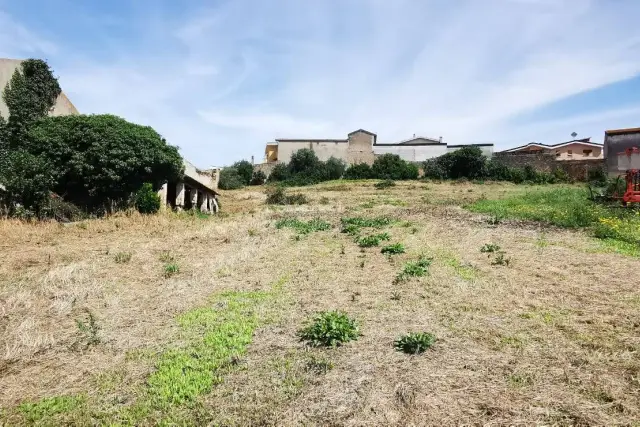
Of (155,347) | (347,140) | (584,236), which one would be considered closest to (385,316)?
(155,347)

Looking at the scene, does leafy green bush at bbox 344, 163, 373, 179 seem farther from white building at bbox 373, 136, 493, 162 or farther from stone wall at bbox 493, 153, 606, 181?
stone wall at bbox 493, 153, 606, 181

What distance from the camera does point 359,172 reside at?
45875mm

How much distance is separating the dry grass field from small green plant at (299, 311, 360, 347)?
0.14 m

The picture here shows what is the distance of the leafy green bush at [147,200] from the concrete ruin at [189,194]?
196cm

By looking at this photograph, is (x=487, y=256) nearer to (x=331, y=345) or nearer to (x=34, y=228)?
(x=331, y=345)

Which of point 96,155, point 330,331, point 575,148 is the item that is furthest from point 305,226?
point 575,148

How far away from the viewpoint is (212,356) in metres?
5.25

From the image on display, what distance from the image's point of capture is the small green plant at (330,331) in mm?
5555

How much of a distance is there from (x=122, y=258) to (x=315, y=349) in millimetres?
6869

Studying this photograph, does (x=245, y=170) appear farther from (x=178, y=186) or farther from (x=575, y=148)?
(x=575, y=148)

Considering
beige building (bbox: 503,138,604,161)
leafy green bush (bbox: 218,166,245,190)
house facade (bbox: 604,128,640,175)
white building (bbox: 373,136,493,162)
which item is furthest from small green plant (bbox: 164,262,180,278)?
beige building (bbox: 503,138,604,161)

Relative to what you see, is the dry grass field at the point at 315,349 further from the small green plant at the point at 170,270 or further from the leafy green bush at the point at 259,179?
the leafy green bush at the point at 259,179

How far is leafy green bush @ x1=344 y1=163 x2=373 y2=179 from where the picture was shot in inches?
1781

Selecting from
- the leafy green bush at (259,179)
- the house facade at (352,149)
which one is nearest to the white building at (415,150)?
the house facade at (352,149)
